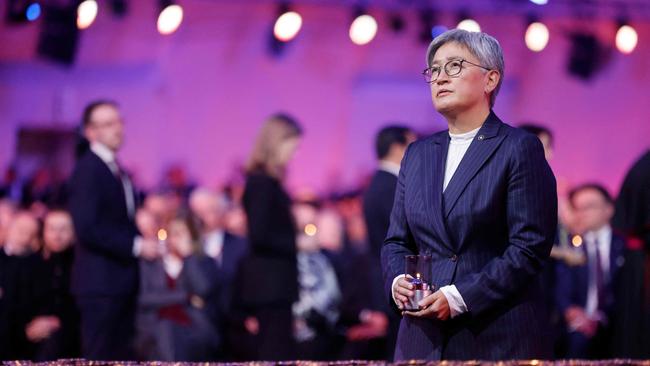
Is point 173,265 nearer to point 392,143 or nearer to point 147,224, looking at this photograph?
point 147,224

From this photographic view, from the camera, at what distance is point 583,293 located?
23.5ft

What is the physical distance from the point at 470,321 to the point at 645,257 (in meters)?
2.44

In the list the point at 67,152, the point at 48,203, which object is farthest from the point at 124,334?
the point at 67,152

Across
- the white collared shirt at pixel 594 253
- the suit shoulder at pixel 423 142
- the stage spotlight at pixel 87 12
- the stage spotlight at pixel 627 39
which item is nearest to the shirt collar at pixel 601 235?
the white collared shirt at pixel 594 253

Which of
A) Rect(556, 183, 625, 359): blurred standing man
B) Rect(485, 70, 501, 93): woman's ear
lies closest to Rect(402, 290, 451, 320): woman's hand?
Rect(485, 70, 501, 93): woman's ear

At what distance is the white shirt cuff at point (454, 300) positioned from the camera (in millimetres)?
2994

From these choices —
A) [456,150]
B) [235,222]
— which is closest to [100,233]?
[456,150]

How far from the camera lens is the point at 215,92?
11648mm

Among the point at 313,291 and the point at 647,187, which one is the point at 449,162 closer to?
the point at 647,187

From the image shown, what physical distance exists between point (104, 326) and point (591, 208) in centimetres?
349

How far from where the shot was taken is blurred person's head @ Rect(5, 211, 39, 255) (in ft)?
22.8

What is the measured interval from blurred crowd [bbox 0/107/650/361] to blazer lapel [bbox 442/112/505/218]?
2416 millimetres

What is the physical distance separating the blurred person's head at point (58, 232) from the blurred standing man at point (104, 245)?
1.25 m

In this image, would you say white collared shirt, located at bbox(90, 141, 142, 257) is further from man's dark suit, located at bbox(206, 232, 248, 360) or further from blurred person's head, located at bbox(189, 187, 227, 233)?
blurred person's head, located at bbox(189, 187, 227, 233)
